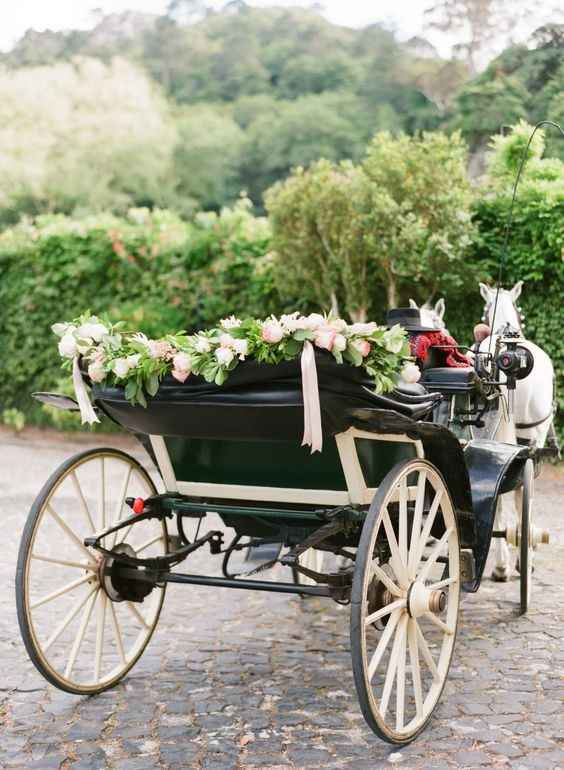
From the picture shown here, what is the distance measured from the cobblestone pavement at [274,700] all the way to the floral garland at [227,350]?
1240mm

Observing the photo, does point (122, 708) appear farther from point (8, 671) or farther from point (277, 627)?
point (277, 627)

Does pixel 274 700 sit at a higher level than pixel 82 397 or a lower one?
lower

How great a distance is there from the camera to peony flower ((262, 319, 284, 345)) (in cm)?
312

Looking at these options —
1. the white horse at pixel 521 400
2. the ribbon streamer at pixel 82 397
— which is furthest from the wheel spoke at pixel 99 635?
the white horse at pixel 521 400

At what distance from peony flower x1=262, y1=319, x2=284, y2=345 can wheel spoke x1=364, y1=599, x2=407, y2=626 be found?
0.98 metres

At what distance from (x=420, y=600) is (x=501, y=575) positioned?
7.42ft

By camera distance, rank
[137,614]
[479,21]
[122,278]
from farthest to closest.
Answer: [479,21]
[122,278]
[137,614]

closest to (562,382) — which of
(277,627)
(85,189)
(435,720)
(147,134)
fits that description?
(277,627)

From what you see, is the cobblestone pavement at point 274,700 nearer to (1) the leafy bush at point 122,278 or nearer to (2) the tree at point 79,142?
(1) the leafy bush at point 122,278

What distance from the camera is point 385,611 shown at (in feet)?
10.7

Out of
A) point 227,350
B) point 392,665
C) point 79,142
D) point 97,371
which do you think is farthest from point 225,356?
point 79,142

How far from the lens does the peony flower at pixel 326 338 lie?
10.0 ft

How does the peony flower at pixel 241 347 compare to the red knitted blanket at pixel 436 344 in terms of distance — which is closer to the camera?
the peony flower at pixel 241 347

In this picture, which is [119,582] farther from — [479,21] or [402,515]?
[479,21]
